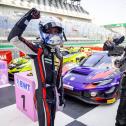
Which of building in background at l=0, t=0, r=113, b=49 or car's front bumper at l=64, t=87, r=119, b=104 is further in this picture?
building in background at l=0, t=0, r=113, b=49

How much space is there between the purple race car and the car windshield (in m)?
0.09

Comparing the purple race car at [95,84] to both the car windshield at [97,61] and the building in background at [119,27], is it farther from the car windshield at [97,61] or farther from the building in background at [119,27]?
the building in background at [119,27]

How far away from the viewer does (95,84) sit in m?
3.58

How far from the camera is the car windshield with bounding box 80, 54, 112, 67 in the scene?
4262mm

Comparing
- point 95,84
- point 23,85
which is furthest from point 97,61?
point 23,85

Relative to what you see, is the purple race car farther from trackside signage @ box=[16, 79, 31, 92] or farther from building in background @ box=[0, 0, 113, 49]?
building in background @ box=[0, 0, 113, 49]

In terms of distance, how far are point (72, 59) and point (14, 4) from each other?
19992mm

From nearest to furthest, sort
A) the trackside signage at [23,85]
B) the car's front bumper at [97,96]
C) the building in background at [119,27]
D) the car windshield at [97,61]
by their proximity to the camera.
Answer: the trackside signage at [23,85] < the car's front bumper at [97,96] < the car windshield at [97,61] < the building in background at [119,27]

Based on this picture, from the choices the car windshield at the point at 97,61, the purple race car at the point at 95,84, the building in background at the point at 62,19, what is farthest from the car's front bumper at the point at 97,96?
the building in background at the point at 62,19

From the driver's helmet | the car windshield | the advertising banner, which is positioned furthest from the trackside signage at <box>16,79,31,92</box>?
the advertising banner

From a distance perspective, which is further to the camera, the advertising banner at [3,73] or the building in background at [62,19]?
the building in background at [62,19]

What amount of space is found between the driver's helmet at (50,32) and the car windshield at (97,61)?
2361 millimetres

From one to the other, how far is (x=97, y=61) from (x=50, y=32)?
254cm

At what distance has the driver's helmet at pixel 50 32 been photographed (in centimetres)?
203
